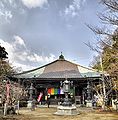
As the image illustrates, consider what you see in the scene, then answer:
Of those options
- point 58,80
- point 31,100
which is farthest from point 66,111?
point 58,80

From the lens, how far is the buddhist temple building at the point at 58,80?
3200 centimetres

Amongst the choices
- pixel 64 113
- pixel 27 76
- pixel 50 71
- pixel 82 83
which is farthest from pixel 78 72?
pixel 64 113

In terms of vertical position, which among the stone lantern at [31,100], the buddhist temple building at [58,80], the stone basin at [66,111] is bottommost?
the stone basin at [66,111]

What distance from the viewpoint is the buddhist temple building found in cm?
3200

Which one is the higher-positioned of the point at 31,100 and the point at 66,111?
the point at 31,100

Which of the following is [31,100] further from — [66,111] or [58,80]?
[66,111]

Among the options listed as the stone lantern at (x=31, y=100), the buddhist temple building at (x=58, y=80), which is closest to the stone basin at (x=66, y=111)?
the stone lantern at (x=31, y=100)

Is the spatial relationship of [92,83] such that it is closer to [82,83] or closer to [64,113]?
[82,83]

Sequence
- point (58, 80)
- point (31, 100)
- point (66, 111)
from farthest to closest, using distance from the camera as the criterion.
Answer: point (58, 80) → point (31, 100) → point (66, 111)

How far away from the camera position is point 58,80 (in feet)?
107

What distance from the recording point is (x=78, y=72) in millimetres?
34906

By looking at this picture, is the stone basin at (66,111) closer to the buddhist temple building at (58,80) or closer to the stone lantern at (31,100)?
the stone lantern at (31,100)

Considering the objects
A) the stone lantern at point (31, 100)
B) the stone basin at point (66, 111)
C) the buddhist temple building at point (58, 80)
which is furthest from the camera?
the buddhist temple building at point (58, 80)

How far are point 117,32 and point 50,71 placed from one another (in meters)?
24.5
